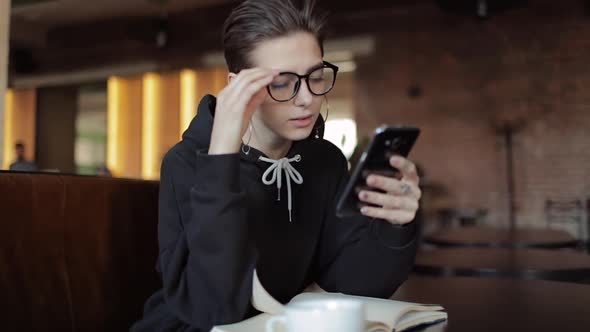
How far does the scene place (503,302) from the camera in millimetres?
1014

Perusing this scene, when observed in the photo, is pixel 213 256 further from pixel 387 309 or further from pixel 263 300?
pixel 387 309

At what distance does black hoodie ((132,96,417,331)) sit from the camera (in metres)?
0.80

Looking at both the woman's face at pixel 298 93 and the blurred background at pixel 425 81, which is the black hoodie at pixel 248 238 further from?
the blurred background at pixel 425 81

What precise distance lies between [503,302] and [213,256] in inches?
22.1

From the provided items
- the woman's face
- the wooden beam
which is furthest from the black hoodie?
the wooden beam

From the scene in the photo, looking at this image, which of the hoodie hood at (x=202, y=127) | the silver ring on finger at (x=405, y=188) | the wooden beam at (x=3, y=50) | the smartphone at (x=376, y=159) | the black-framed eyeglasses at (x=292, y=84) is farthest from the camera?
the wooden beam at (x=3, y=50)

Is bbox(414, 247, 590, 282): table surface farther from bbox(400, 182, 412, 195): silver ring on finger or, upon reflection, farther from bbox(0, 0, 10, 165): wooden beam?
bbox(0, 0, 10, 165): wooden beam

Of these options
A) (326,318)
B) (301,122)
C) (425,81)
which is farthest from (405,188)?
(425,81)

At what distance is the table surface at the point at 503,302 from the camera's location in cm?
83

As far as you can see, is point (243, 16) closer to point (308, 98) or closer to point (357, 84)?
point (308, 98)

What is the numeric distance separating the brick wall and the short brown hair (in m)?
6.38

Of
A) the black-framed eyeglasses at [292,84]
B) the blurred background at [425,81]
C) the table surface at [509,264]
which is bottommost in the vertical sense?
the table surface at [509,264]

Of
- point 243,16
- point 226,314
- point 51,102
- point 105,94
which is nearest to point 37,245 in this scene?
point 226,314

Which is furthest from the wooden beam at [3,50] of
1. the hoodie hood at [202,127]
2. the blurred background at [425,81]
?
the blurred background at [425,81]
